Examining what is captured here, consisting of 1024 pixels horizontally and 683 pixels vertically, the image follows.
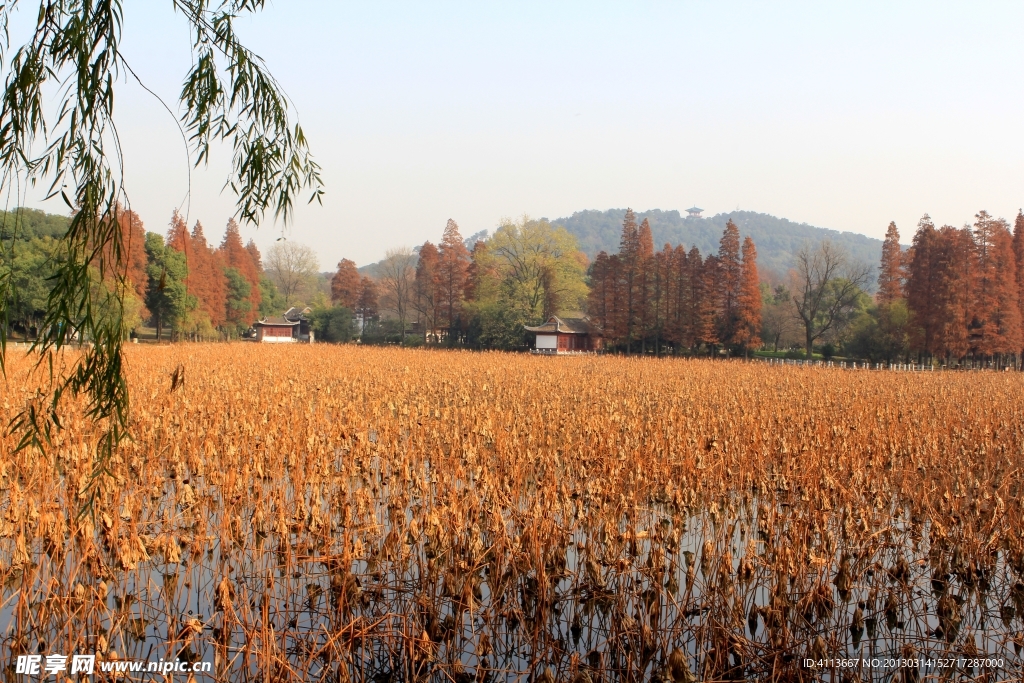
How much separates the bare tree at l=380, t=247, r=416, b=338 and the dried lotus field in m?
58.8

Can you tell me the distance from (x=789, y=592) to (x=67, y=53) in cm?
559

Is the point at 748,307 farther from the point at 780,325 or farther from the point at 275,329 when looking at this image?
the point at 275,329

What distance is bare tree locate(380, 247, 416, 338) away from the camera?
77188 mm

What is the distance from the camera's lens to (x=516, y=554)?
6.00 meters

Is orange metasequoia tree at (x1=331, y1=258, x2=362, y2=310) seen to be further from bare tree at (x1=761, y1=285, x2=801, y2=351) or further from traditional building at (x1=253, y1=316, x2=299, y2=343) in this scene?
bare tree at (x1=761, y1=285, x2=801, y2=351)

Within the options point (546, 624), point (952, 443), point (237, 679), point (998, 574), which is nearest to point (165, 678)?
point (237, 679)

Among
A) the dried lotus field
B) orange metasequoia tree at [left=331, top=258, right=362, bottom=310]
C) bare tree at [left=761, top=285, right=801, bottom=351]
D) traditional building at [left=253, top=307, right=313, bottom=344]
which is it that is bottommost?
the dried lotus field

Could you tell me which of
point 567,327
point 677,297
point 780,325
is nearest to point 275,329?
point 567,327

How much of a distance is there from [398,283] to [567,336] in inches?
1091

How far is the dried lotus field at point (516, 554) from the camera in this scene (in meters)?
4.77

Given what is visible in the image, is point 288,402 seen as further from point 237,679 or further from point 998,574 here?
point 998,574

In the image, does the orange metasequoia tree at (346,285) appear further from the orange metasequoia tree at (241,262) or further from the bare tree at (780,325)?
the bare tree at (780,325)

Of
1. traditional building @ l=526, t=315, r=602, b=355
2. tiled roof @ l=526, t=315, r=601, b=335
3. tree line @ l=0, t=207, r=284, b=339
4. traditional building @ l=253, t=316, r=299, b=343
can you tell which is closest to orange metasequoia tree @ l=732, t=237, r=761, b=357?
traditional building @ l=526, t=315, r=602, b=355

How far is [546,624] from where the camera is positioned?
4996mm
